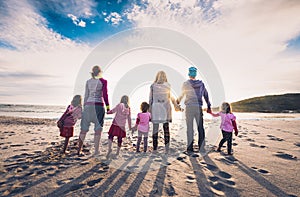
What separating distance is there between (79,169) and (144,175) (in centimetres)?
137

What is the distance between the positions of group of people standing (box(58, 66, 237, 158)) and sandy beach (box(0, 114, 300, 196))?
0.59m

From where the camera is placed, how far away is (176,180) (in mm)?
3203

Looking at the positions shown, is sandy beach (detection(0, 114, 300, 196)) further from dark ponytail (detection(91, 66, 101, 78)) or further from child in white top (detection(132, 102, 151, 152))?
dark ponytail (detection(91, 66, 101, 78))

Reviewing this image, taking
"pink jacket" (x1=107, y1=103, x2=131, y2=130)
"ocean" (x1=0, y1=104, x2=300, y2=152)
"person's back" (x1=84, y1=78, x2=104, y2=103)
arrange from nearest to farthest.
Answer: "person's back" (x1=84, y1=78, x2=104, y2=103)
"pink jacket" (x1=107, y1=103, x2=131, y2=130)
"ocean" (x1=0, y1=104, x2=300, y2=152)

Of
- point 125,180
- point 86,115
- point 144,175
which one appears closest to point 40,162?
point 86,115

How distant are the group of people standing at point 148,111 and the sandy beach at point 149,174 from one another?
1.93ft

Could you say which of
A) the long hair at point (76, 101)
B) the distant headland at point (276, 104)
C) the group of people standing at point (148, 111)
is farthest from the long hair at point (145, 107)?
the distant headland at point (276, 104)

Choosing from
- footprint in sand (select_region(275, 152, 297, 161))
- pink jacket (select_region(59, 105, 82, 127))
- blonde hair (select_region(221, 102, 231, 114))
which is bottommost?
footprint in sand (select_region(275, 152, 297, 161))

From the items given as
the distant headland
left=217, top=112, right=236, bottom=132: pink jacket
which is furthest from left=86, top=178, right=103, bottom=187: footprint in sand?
the distant headland

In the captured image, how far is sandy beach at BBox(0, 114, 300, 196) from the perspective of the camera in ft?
9.11

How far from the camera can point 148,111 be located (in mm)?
5711

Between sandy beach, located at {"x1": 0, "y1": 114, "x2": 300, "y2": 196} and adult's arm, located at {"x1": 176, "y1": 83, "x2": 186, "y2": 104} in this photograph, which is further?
adult's arm, located at {"x1": 176, "y1": 83, "x2": 186, "y2": 104}

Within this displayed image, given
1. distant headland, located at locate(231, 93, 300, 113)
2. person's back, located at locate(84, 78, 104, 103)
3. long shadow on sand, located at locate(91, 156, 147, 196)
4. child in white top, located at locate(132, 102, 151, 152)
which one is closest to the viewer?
long shadow on sand, located at locate(91, 156, 147, 196)

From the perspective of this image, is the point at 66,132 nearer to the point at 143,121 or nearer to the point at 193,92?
the point at 143,121
